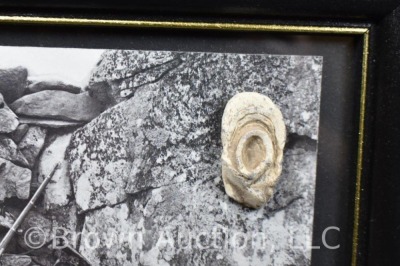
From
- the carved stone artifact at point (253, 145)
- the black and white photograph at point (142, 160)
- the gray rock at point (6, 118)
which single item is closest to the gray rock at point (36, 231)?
the black and white photograph at point (142, 160)

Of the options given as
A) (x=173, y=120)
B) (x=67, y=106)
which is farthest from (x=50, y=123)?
(x=173, y=120)

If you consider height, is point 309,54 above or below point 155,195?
above

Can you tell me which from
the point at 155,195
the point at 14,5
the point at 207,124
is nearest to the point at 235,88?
the point at 207,124

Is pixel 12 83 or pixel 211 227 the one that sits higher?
pixel 12 83

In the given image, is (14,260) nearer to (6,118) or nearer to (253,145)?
(6,118)

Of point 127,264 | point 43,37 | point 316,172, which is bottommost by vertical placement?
point 127,264

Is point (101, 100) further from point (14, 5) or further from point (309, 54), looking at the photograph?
point (309, 54)
